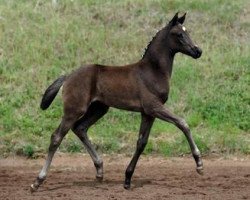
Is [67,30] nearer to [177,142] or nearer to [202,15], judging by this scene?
[202,15]

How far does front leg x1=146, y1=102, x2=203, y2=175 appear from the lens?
369 inches

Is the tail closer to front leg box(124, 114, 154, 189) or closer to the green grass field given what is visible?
front leg box(124, 114, 154, 189)

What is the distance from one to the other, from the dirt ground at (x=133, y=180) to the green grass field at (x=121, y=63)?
1.84ft

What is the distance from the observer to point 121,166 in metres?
12.1

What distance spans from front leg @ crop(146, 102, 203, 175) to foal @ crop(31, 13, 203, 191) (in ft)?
0.24

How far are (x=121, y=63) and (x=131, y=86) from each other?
6.52 meters

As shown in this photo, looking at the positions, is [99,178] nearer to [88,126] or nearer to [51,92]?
[88,126]

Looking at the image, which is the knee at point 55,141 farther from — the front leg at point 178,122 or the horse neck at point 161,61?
the horse neck at point 161,61

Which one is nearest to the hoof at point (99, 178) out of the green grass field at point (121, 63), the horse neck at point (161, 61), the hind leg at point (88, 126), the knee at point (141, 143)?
the hind leg at point (88, 126)

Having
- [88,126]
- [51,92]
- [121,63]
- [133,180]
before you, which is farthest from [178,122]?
[121,63]

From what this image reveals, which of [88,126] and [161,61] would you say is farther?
[88,126]

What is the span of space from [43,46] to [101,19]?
2257mm

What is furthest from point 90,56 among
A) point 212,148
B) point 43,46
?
point 212,148

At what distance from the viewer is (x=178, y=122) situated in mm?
9391
